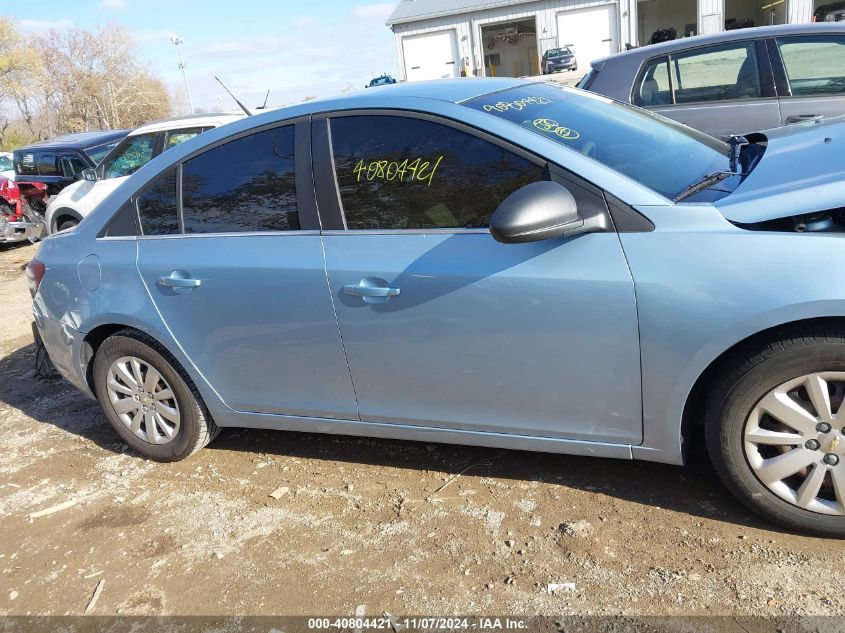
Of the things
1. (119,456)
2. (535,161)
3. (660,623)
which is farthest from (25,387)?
(660,623)

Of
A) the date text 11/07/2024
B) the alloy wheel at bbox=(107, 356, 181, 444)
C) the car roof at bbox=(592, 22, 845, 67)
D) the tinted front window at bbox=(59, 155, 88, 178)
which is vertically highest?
the car roof at bbox=(592, 22, 845, 67)

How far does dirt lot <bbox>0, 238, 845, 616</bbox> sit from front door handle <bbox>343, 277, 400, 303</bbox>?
0.95m

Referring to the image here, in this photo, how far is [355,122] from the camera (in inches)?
120

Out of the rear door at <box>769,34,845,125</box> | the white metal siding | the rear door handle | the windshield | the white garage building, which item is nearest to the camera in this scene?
the windshield

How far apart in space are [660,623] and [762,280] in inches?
45.3

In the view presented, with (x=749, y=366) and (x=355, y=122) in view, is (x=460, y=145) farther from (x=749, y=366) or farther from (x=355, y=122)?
(x=749, y=366)

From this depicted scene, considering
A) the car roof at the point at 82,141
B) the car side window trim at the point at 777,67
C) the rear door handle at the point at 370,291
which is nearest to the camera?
the rear door handle at the point at 370,291

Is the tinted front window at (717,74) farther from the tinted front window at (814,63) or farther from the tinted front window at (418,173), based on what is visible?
the tinted front window at (418,173)

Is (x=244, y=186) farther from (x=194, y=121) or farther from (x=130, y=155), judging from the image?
(x=130, y=155)

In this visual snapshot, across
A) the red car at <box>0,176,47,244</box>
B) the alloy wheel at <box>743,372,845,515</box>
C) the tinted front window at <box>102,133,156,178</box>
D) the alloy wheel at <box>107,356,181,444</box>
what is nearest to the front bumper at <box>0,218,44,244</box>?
the red car at <box>0,176,47,244</box>

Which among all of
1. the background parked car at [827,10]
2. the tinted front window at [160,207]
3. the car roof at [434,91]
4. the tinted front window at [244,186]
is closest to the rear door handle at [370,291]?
the tinted front window at [244,186]

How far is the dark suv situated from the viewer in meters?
11.5

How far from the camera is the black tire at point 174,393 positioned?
3.63 metres

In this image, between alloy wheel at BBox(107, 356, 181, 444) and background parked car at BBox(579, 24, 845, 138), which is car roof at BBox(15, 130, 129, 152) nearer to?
background parked car at BBox(579, 24, 845, 138)
